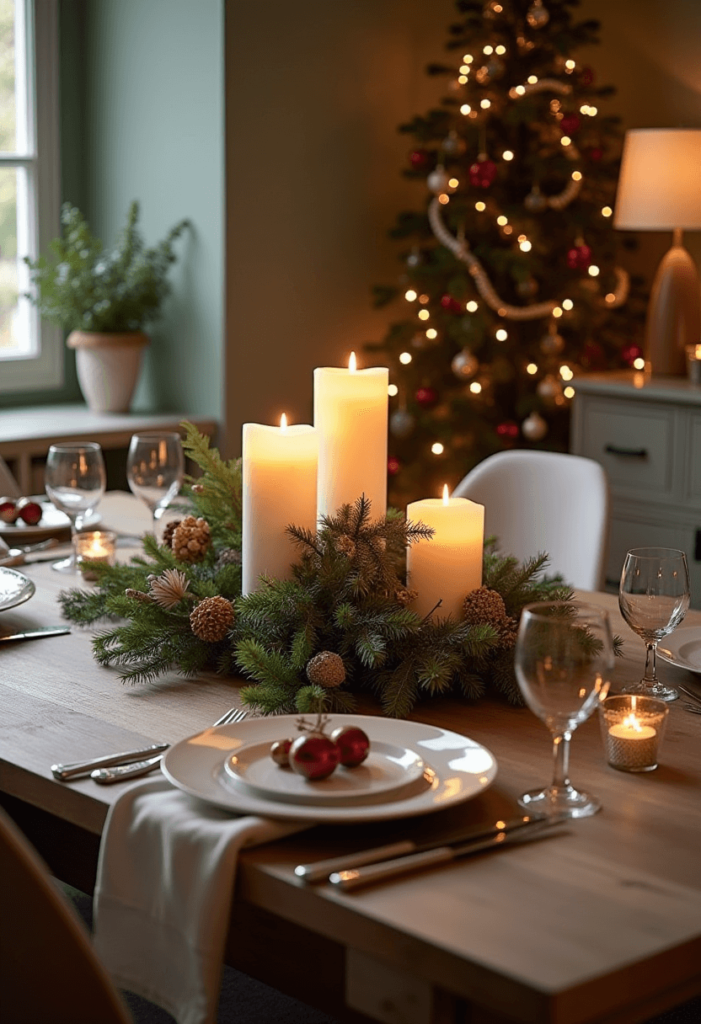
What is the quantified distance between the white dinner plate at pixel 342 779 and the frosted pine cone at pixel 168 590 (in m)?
0.38

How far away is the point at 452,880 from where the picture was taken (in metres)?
0.98

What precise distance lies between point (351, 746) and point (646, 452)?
8.81 ft

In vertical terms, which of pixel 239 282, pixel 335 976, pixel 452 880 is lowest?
pixel 335 976

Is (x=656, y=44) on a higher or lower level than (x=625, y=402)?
higher

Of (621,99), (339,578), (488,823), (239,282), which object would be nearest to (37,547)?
(339,578)

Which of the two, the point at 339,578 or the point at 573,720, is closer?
the point at 573,720

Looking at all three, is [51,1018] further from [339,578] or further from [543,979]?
[339,578]

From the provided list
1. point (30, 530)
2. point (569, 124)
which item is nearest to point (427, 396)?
point (569, 124)

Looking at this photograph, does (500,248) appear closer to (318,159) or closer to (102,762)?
(318,159)

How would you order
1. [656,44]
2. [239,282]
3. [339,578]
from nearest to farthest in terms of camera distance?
[339,578]
[239,282]
[656,44]

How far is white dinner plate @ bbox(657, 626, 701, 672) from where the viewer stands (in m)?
1.51

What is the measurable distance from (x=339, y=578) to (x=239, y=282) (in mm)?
2350

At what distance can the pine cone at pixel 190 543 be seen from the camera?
5.48ft

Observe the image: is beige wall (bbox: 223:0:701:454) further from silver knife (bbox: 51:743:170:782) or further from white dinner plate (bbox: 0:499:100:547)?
silver knife (bbox: 51:743:170:782)
